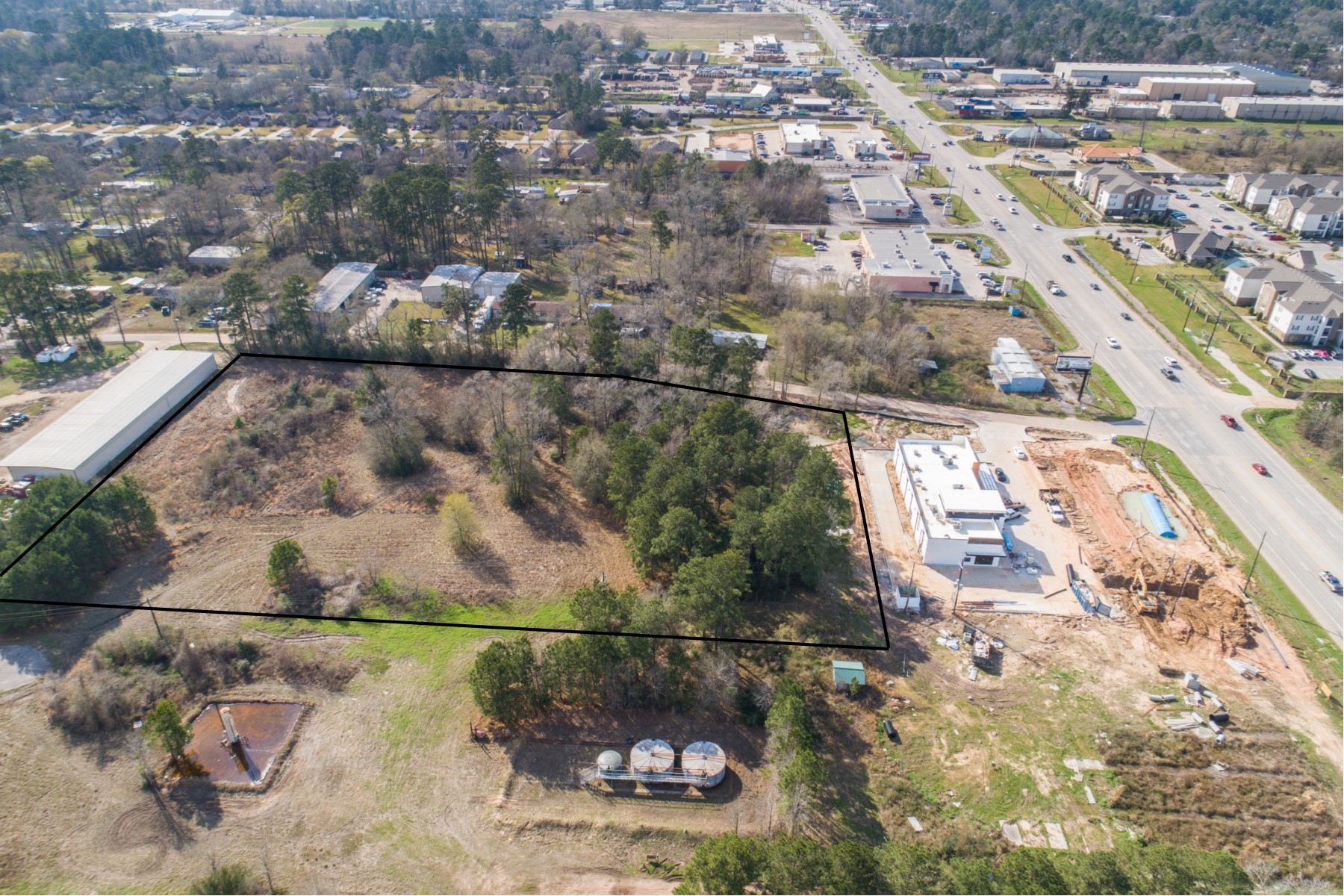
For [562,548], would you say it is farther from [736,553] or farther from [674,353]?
[674,353]

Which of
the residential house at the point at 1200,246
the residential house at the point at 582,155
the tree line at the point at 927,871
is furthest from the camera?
the residential house at the point at 582,155

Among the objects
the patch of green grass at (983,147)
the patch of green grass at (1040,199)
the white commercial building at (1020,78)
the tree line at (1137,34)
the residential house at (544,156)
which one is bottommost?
the patch of green grass at (1040,199)

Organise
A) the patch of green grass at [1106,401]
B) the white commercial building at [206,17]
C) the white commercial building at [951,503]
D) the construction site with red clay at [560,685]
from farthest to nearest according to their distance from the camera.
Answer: the white commercial building at [206,17], the patch of green grass at [1106,401], the white commercial building at [951,503], the construction site with red clay at [560,685]

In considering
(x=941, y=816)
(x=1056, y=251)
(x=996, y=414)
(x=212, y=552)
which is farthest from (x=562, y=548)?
(x=1056, y=251)

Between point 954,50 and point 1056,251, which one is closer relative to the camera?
point 1056,251

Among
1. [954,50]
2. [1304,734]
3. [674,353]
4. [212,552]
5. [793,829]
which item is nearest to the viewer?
[793,829]

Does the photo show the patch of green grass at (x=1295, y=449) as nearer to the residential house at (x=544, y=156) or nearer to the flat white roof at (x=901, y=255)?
the flat white roof at (x=901, y=255)

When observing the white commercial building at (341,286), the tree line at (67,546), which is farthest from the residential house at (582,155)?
the tree line at (67,546)
